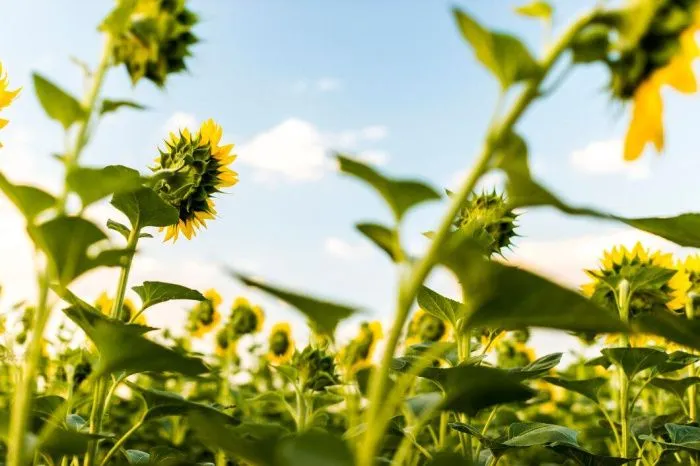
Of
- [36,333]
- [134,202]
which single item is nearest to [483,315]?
[36,333]

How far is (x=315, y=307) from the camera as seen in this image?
2.95 ft

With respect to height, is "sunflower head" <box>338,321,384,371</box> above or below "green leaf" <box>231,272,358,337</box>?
above

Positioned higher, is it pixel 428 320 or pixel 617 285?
pixel 428 320

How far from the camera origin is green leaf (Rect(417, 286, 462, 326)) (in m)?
1.67

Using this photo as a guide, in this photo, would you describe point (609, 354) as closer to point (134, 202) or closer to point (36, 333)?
point (134, 202)

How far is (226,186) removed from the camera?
1.81 meters

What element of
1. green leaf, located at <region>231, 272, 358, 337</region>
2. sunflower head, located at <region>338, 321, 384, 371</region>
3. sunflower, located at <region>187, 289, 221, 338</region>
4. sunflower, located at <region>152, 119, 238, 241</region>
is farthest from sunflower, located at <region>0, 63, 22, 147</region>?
sunflower, located at <region>187, 289, 221, 338</region>

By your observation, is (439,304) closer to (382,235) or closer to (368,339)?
(382,235)

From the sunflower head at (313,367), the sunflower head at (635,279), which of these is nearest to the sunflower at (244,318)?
the sunflower head at (313,367)

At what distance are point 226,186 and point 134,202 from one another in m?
0.47

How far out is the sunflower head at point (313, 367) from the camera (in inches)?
101

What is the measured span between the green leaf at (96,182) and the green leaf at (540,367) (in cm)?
77

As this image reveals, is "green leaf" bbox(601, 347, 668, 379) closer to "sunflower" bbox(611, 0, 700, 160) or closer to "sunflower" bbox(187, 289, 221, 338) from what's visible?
"sunflower" bbox(611, 0, 700, 160)

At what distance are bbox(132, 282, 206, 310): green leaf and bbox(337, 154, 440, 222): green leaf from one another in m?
0.68
